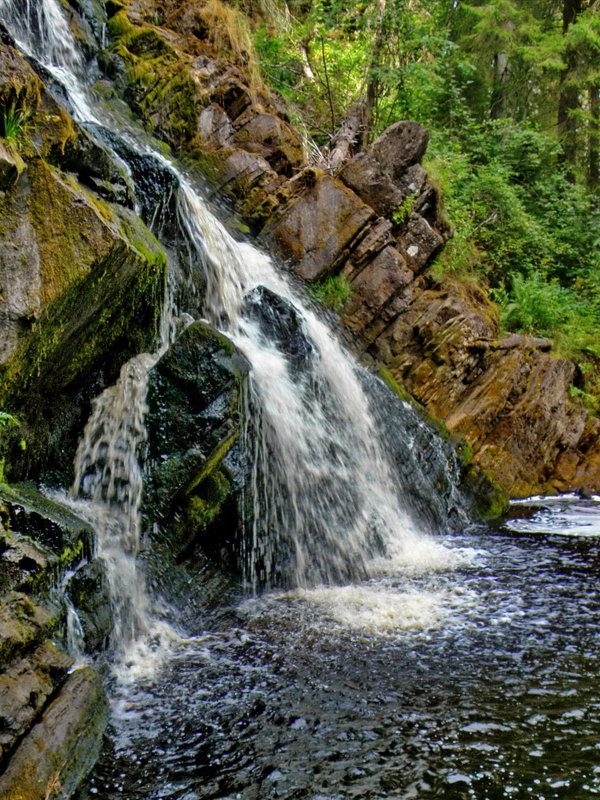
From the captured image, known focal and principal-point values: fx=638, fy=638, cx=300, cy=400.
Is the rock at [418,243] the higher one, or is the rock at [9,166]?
the rock at [418,243]

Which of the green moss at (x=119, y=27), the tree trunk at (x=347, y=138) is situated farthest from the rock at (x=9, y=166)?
the green moss at (x=119, y=27)

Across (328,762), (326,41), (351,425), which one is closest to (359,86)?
(326,41)

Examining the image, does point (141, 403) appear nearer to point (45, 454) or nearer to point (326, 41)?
point (45, 454)

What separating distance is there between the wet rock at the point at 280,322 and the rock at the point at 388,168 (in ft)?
12.6

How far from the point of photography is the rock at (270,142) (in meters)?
12.5

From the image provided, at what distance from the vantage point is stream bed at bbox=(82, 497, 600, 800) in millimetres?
3213

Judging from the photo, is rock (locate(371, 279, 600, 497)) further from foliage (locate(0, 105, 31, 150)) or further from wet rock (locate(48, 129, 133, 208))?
foliage (locate(0, 105, 31, 150))

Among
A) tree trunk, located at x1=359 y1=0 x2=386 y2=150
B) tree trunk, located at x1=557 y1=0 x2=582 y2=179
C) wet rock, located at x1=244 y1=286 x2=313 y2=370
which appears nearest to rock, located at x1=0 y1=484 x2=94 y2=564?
wet rock, located at x1=244 y1=286 x2=313 y2=370

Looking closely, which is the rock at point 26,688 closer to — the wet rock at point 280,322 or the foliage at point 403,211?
the wet rock at point 280,322

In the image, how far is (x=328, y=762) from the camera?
337 cm

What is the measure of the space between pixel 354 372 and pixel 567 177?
14571mm

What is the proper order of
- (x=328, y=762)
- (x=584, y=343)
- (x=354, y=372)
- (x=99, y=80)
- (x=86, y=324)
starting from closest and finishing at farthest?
(x=328, y=762) → (x=86, y=324) → (x=354, y=372) → (x=99, y=80) → (x=584, y=343)

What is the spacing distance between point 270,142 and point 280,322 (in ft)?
18.4

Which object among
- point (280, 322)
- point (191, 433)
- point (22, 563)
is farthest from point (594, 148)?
point (22, 563)
